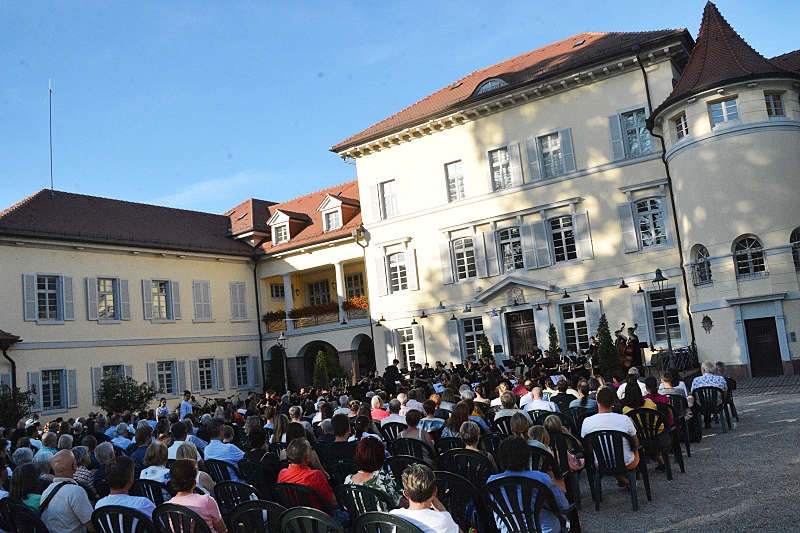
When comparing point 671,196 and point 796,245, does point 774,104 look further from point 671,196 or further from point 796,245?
point 796,245

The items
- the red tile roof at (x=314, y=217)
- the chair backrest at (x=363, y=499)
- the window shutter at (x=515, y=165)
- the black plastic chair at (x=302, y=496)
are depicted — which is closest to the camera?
the chair backrest at (x=363, y=499)

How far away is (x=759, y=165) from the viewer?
19000mm

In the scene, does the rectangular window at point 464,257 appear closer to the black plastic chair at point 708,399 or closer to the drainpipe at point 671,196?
the drainpipe at point 671,196

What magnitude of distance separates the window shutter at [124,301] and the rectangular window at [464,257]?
12.4 metres

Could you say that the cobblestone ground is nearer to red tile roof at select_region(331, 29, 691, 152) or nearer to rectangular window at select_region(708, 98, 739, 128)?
rectangular window at select_region(708, 98, 739, 128)

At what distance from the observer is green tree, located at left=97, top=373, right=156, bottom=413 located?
23797 millimetres

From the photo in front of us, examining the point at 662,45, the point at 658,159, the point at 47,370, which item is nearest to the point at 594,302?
the point at 658,159

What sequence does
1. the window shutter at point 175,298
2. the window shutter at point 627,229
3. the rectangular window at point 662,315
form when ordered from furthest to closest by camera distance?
the window shutter at point 175,298, the window shutter at point 627,229, the rectangular window at point 662,315

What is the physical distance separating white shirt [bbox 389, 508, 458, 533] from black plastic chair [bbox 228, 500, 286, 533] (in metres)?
0.80

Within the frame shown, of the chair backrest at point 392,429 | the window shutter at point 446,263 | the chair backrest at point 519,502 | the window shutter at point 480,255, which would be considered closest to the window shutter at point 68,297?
the window shutter at point 446,263

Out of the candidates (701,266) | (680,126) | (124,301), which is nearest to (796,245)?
(701,266)

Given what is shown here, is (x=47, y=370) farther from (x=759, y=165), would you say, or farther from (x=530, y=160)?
(x=759, y=165)

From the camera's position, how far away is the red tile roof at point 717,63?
1941cm

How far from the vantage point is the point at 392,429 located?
8.95 metres
